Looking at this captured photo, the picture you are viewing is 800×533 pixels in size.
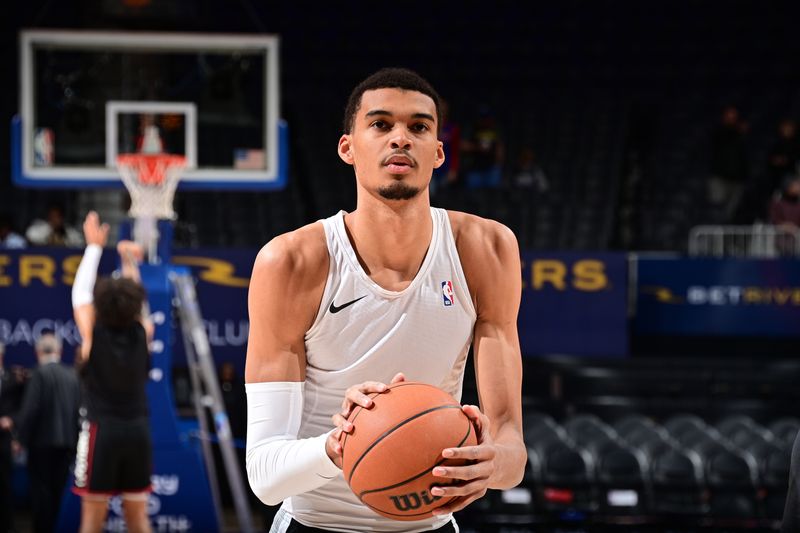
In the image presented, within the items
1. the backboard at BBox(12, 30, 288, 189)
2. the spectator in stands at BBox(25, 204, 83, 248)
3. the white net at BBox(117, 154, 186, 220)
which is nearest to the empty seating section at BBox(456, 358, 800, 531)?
the backboard at BBox(12, 30, 288, 189)

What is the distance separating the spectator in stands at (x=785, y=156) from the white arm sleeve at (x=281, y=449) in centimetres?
1223

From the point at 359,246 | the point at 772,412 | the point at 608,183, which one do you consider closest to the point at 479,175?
the point at 608,183

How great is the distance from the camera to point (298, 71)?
56.0ft

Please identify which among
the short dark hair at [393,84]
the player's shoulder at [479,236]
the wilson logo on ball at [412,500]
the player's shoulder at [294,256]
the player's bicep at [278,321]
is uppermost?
the short dark hair at [393,84]

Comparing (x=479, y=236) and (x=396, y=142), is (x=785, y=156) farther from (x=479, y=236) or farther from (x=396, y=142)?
(x=396, y=142)

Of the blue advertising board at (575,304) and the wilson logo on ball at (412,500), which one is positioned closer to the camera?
the wilson logo on ball at (412,500)

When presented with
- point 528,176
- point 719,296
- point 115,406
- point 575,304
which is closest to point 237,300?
point 575,304

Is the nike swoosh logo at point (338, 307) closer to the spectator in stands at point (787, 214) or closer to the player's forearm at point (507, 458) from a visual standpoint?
the player's forearm at point (507, 458)

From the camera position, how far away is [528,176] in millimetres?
14781

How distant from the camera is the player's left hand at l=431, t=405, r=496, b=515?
2.65 metres

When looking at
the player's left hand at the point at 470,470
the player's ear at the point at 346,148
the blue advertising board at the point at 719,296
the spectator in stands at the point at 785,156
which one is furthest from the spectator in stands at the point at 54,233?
the player's left hand at the point at 470,470

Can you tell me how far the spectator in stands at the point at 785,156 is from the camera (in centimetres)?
1424

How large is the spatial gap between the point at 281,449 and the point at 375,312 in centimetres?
44

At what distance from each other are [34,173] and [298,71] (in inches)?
320
